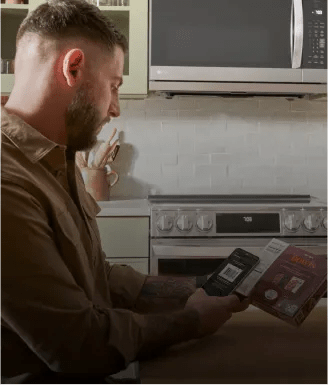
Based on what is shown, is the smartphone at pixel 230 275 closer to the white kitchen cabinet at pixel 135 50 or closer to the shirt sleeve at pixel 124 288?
the shirt sleeve at pixel 124 288

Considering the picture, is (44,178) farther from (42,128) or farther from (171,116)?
(171,116)

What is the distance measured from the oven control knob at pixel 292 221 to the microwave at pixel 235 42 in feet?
2.31

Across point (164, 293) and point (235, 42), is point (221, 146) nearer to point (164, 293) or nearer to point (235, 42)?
point (235, 42)

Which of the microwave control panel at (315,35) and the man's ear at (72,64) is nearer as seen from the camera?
the man's ear at (72,64)

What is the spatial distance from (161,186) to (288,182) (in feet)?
2.61

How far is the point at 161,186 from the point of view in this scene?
10.8ft

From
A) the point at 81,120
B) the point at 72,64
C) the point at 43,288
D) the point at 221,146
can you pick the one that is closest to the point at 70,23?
the point at 72,64

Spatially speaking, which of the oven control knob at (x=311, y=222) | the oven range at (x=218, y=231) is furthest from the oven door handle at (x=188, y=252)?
the oven control knob at (x=311, y=222)

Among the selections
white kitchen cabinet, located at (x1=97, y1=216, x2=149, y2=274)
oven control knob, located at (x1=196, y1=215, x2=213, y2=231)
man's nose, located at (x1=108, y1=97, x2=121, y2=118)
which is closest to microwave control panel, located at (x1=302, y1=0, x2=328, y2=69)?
oven control knob, located at (x1=196, y1=215, x2=213, y2=231)

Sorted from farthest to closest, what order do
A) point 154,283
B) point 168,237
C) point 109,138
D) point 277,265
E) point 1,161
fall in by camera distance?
point 109,138 → point 168,237 → point 154,283 → point 277,265 → point 1,161

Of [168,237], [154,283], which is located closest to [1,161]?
[154,283]

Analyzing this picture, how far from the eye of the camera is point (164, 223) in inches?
103

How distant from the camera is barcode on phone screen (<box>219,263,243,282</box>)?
3.49ft

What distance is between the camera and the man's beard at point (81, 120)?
3.70 ft
